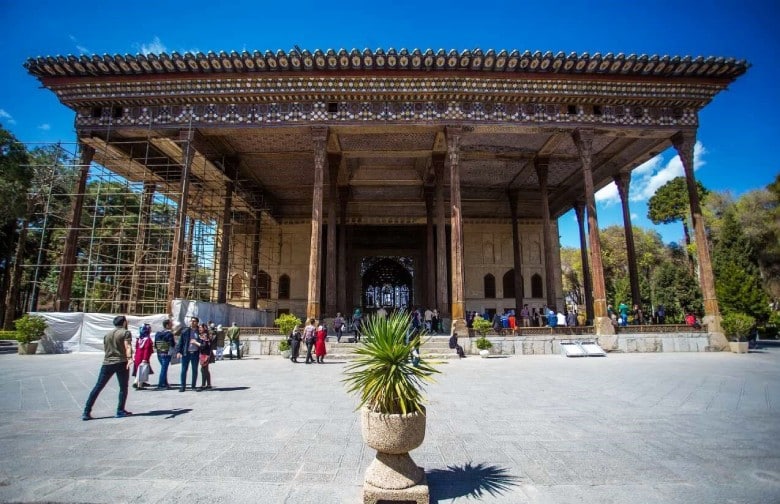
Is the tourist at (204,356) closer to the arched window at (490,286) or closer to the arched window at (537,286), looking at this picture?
the arched window at (490,286)

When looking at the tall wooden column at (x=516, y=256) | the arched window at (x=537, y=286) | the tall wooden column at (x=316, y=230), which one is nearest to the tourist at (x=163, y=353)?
the tall wooden column at (x=316, y=230)

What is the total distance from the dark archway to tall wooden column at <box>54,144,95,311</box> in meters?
16.0

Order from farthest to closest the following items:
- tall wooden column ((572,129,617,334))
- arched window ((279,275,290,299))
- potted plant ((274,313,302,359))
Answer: arched window ((279,275,290,299))
tall wooden column ((572,129,617,334))
potted plant ((274,313,302,359))

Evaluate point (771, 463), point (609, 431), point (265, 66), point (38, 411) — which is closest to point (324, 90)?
point (265, 66)

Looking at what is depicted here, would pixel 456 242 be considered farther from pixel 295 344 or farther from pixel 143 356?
pixel 143 356

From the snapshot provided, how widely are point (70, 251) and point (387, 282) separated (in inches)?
717

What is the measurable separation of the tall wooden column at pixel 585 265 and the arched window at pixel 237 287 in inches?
807

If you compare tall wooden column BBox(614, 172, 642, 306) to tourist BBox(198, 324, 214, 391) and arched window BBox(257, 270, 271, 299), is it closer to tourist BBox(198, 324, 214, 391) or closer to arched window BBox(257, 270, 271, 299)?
tourist BBox(198, 324, 214, 391)

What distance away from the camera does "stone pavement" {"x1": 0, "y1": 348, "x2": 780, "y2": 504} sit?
2930 mm

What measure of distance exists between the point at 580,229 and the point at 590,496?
2315cm

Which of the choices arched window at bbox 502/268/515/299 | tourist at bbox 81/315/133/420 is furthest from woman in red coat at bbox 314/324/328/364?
arched window at bbox 502/268/515/299

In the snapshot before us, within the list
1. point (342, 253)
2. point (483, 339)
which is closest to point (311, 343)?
point (483, 339)

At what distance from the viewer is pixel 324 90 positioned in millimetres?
15148

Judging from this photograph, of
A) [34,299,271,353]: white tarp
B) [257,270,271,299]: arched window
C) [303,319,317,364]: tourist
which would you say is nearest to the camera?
[303,319,317,364]: tourist
